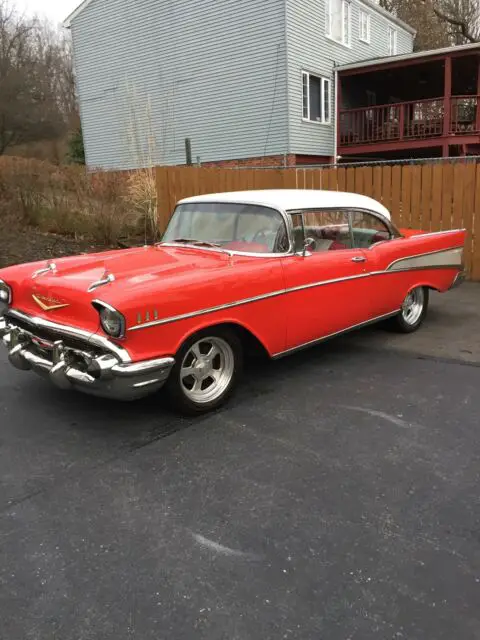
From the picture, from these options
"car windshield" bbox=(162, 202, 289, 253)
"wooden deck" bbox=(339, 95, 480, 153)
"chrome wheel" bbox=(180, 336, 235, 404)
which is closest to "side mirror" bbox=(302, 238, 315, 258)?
"car windshield" bbox=(162, 202, 289, 253)

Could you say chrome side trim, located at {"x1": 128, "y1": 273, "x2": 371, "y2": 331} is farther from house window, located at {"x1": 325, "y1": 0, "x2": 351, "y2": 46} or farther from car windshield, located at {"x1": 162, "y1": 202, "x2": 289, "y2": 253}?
house window, located at {"x1": 325, "y1": 0, "x2": 351, "y2": 46}

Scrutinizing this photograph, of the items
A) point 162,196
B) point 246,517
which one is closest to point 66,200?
point 162,196

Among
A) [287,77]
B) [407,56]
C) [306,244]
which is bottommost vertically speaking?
[306,244]

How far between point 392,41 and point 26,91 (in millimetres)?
21580

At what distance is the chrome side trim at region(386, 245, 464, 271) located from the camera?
5.31m

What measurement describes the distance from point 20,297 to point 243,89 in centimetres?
1665

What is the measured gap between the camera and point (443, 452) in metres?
3.20

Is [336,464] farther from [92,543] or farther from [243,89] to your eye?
[243,89]

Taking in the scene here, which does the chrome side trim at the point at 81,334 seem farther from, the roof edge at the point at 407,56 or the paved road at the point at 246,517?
the roof edge at the point at 407,56

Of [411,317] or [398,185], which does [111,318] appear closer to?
[411,317]

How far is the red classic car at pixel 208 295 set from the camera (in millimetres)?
3266

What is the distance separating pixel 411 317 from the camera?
5875mm

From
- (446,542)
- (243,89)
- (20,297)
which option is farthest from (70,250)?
(243,89)

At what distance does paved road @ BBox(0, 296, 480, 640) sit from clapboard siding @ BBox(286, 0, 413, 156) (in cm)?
1603
